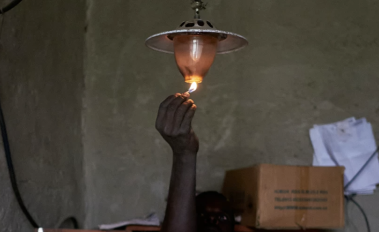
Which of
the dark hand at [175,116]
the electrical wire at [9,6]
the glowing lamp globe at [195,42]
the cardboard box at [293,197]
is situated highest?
the electrical wire at [9,6]

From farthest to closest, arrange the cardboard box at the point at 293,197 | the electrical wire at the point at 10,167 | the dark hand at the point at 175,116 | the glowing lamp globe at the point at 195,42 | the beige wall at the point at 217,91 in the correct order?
the beige wall at the point at 217,91, the cardboard box at the point at 293,197, the electrical wire at the point at 10,167, the dark hand at the point at 175,116, the glowing lamp globe at the point at 195,42

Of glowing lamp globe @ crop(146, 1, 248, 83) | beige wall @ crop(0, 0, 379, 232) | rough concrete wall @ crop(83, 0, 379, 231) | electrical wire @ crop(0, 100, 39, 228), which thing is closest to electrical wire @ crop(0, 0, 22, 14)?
electrical wire @ crop(0, 100, 39, 228)

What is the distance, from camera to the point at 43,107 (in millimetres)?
1463

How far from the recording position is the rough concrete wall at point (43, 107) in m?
1.22

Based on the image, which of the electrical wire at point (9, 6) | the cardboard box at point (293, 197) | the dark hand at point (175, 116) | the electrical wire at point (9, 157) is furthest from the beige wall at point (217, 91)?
the dark hand at point (175, 116)

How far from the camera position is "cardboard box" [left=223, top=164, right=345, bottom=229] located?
4.45ft

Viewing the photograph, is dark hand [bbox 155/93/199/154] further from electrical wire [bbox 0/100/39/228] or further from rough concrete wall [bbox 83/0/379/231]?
rough concrete wall [bbox 83/0/379/231]

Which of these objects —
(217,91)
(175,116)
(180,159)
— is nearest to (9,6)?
(175,116)

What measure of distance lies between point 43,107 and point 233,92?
90cm

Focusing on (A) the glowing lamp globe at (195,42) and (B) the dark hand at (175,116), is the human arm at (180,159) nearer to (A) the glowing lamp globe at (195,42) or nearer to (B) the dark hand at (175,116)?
(B) the dark hand at (175,116)

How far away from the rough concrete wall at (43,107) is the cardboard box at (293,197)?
2.64ft

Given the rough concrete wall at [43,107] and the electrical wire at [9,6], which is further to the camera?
the rough concrete wall at [43,107]

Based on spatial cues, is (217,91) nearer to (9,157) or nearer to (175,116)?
(175,116)

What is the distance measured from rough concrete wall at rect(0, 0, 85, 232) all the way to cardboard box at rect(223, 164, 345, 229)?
805 millimetres
